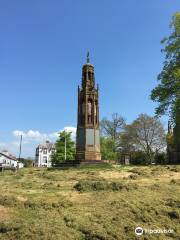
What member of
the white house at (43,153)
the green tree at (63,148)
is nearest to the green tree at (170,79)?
the green tree at (63,148)

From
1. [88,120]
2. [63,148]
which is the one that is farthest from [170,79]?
[63,148]

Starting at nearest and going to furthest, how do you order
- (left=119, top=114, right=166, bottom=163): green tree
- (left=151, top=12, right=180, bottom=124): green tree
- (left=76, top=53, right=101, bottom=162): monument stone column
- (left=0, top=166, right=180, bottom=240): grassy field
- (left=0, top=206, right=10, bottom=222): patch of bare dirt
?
(left=0, top=166, right=180, bottom=240): grassy field
(left=0, top=206, right=10, bottom=222): patch of bare dirt
(left=151, top=12, right=180, bottom=124): green tree
(left=76, top=53, right=101, bottom=162): monument stone column
(left=119, top=114, right=166, bottom=163): green tree

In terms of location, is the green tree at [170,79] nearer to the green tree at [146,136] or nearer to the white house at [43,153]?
the green tree at [146,136]

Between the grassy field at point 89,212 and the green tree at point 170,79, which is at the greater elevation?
the green tree at point 170,79

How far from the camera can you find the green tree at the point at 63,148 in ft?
167

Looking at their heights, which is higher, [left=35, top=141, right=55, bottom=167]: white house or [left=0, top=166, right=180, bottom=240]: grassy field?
[left=35, top=141, right=55, bottom=167]: white house

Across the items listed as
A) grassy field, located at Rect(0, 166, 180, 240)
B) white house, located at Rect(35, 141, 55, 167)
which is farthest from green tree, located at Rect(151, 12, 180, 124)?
white house, located at Rect(35, 141, 55, 167)

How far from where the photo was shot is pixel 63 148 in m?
52.0

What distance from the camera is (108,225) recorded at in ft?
27.9

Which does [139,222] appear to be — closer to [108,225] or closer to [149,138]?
[108,225]

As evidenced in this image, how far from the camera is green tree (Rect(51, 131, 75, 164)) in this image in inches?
2010

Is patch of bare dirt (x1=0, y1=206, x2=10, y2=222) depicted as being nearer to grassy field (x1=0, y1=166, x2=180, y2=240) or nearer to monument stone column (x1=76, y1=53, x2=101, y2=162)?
grassy field (x1=0, y1=166, x2=180, y2=240)

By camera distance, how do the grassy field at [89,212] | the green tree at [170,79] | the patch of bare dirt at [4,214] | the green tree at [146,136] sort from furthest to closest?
the green tree at [146,136], the green tree at [170,79], the patch of bare dirt at [4,214], the grassy field at [89,212]

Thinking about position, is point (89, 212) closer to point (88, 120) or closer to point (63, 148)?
point (88, 120)
